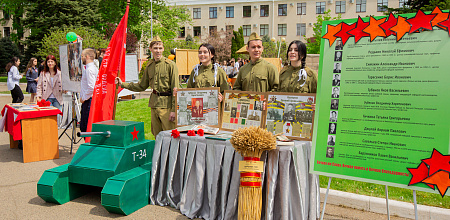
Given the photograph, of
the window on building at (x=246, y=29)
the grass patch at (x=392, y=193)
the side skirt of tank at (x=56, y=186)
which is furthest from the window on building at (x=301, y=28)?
the side skirt of tank at (x=56, y=186)

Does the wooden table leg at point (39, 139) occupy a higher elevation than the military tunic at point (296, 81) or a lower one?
lower

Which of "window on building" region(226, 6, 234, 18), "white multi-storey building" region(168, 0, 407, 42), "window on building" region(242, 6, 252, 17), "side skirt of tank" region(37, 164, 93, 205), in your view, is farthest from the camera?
"window on building" region(226, 6, 234, 18)

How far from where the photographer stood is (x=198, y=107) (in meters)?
4.89

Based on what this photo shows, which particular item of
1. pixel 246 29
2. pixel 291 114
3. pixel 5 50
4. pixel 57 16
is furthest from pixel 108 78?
pixel 246 29

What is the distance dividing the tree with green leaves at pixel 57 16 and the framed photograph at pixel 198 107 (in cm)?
3069

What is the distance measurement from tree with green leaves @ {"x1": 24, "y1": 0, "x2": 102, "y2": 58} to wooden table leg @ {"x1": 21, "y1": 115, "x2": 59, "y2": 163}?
28.2 m

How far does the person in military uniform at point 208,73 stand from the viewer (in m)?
5.15

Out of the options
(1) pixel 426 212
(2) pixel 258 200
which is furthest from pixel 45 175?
(1) pixel 426 212

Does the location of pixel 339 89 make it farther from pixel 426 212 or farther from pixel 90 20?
pixel 90 20

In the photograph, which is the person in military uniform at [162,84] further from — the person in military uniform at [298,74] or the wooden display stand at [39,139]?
the wooden display stand at [39,139]

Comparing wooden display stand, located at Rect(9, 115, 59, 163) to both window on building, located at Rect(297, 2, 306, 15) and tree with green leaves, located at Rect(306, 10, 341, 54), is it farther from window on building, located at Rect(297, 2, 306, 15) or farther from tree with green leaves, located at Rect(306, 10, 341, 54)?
window on building, located at Rect(297, 2, 306, 15)

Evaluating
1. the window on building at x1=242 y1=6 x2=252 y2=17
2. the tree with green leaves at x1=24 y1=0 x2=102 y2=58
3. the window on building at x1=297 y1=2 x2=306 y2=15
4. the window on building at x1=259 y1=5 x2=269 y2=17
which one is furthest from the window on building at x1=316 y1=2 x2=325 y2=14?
the tree with green leaves at x1=24 y1=0 x2=102 y2=58

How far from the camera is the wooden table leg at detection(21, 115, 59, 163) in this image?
259 inches

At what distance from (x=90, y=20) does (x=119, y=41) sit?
3019 cm
